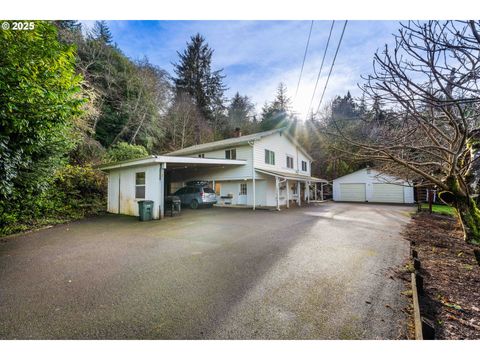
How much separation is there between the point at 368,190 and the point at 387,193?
165cm

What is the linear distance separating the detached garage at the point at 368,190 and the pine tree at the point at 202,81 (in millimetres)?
18283

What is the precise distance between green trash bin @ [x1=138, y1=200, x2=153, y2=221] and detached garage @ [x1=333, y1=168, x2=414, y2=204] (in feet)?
62.1

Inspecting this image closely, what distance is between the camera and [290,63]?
17.8 feet

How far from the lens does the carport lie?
9.55m

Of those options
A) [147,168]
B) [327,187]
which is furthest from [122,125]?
[327,187]

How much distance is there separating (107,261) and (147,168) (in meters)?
6.35

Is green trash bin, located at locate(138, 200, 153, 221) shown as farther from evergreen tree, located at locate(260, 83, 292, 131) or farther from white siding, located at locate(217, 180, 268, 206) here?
evergreen tree, located at locate(260, 83, 292, 131)

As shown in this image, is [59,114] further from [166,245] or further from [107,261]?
[166,245]

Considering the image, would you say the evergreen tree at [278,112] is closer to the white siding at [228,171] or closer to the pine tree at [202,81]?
the pine tree at [202,81]

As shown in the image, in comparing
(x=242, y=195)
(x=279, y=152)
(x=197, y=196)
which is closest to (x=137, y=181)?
(x=197, y=196)

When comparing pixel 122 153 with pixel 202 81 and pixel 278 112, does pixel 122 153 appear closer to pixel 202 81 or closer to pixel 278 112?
pixel 202 81

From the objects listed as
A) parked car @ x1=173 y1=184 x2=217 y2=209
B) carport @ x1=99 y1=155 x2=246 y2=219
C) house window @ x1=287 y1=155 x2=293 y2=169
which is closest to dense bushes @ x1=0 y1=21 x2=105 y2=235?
carport @ x1=99 y1=155 x2=246 y2=219

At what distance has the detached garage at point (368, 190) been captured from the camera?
65.2 feet
